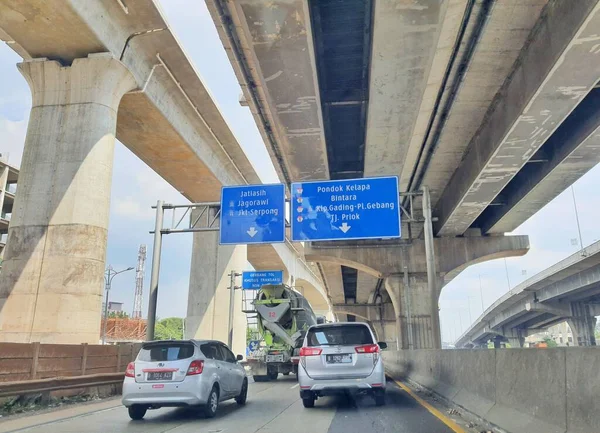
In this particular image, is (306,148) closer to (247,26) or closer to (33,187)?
(247,26)

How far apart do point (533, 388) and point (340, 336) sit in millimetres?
4854

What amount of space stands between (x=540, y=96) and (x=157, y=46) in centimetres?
1215

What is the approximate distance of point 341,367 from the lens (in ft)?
32.8

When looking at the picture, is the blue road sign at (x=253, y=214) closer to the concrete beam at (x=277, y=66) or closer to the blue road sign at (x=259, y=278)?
the concrete beam at (x=277, y=66)

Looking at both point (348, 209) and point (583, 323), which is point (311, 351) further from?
point (583, 323)

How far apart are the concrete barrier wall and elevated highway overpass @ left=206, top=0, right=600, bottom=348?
Result: 6087 millimetres

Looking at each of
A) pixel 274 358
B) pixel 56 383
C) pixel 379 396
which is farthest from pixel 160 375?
pixel 274 358

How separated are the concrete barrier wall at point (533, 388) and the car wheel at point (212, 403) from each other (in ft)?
15.3

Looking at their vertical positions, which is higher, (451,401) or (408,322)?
(408,322)

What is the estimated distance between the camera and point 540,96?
11.4 m

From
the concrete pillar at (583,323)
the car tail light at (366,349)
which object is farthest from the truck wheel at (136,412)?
the concrete pillar at (583,323)

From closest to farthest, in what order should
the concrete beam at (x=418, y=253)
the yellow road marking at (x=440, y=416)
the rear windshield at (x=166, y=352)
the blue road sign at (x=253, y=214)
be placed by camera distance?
1. the yellow road marking at (x=440, y=416)
2. the rear windshield at (x=166, y=352)
3. the blue road sign at (x=253, y=214)
4. the concrete beam at (x=418, y=253)

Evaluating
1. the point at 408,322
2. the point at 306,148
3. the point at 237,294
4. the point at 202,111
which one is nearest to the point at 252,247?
the point at 237,294

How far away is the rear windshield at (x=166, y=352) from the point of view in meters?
9.56
